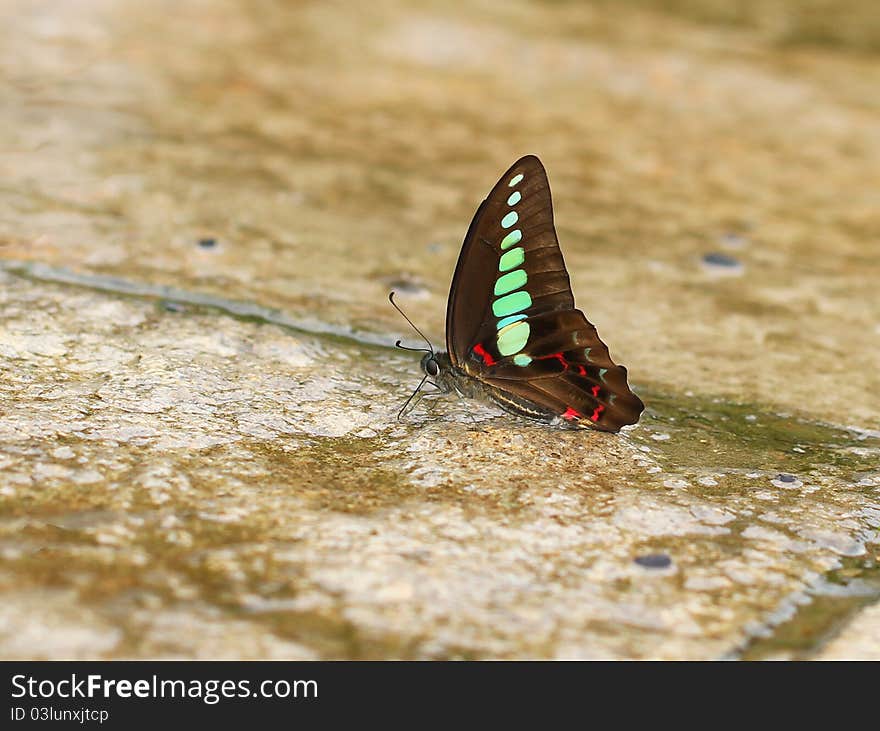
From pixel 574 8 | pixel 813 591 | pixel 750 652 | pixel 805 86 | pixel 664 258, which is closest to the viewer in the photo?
pixel 750 652

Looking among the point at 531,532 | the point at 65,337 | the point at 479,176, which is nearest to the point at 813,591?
the point at 531,532

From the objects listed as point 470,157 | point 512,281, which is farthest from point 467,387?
point 470,157

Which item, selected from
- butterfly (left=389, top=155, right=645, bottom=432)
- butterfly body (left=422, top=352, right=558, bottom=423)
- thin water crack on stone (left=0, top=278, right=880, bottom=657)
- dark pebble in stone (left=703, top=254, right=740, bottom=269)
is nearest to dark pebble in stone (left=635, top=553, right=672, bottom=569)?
thin water crack on stone (left=0, top=278, right=880, bottom=657)

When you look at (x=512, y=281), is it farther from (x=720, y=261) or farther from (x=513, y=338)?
(x=720, y=261)

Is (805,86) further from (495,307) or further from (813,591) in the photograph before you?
(813,591)

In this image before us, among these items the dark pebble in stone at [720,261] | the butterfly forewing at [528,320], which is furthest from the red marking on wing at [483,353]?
the dark pebble in stone at [720,261]
